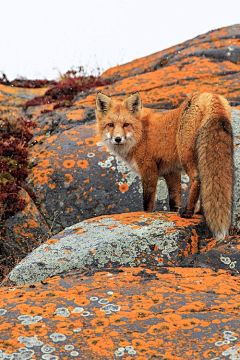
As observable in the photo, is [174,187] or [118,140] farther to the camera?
[174,187]

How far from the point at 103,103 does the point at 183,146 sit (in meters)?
2.10

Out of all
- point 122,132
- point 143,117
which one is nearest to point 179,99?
point 143,117

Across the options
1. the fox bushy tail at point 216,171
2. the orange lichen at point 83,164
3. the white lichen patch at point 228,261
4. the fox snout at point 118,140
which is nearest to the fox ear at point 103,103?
the fox snout at point 118,140

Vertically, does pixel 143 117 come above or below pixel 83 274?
above

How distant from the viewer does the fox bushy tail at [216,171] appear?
5137 millimetres

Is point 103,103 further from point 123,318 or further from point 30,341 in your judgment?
point 30,341

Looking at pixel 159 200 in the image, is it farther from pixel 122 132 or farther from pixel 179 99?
pixel 179 99

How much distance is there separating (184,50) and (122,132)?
8105 mm

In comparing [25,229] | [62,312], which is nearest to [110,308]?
[62,312]

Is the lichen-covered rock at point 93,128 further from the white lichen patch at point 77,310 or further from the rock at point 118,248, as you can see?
the white lichen patch at point 77,310

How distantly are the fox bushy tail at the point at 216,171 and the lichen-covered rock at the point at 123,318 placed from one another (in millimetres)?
1182

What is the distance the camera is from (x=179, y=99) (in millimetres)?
10992

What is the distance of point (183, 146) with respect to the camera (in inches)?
247

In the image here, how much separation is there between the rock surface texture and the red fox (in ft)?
1.61
